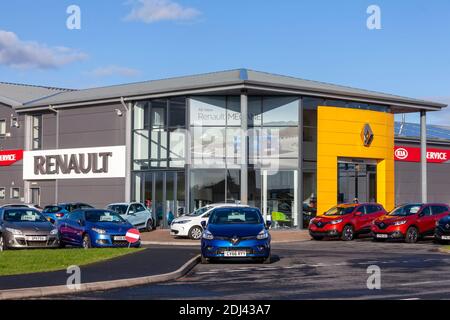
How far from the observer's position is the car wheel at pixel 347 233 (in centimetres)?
3191

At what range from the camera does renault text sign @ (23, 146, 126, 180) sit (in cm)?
4197

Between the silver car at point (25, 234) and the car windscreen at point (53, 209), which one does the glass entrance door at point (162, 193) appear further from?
the silver car at point (25, 234)

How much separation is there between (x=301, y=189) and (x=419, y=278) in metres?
22.7

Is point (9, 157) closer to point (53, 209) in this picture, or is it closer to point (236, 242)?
point (53, 209)

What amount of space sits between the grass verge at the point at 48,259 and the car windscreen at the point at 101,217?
9.31ft

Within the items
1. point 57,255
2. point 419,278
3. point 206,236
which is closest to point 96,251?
point 57,255

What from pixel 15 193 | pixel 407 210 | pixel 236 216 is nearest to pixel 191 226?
pixel 407 210

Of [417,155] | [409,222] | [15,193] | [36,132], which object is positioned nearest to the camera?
[409,222]

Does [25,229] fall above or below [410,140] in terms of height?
below

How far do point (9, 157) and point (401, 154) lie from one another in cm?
2522

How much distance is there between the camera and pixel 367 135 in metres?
41.2

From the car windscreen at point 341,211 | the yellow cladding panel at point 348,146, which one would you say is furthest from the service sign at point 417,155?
the car windscreen at point 341,211

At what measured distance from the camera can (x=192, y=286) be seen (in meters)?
14.4

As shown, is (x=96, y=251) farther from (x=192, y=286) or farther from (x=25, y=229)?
(x=192, y=286)
